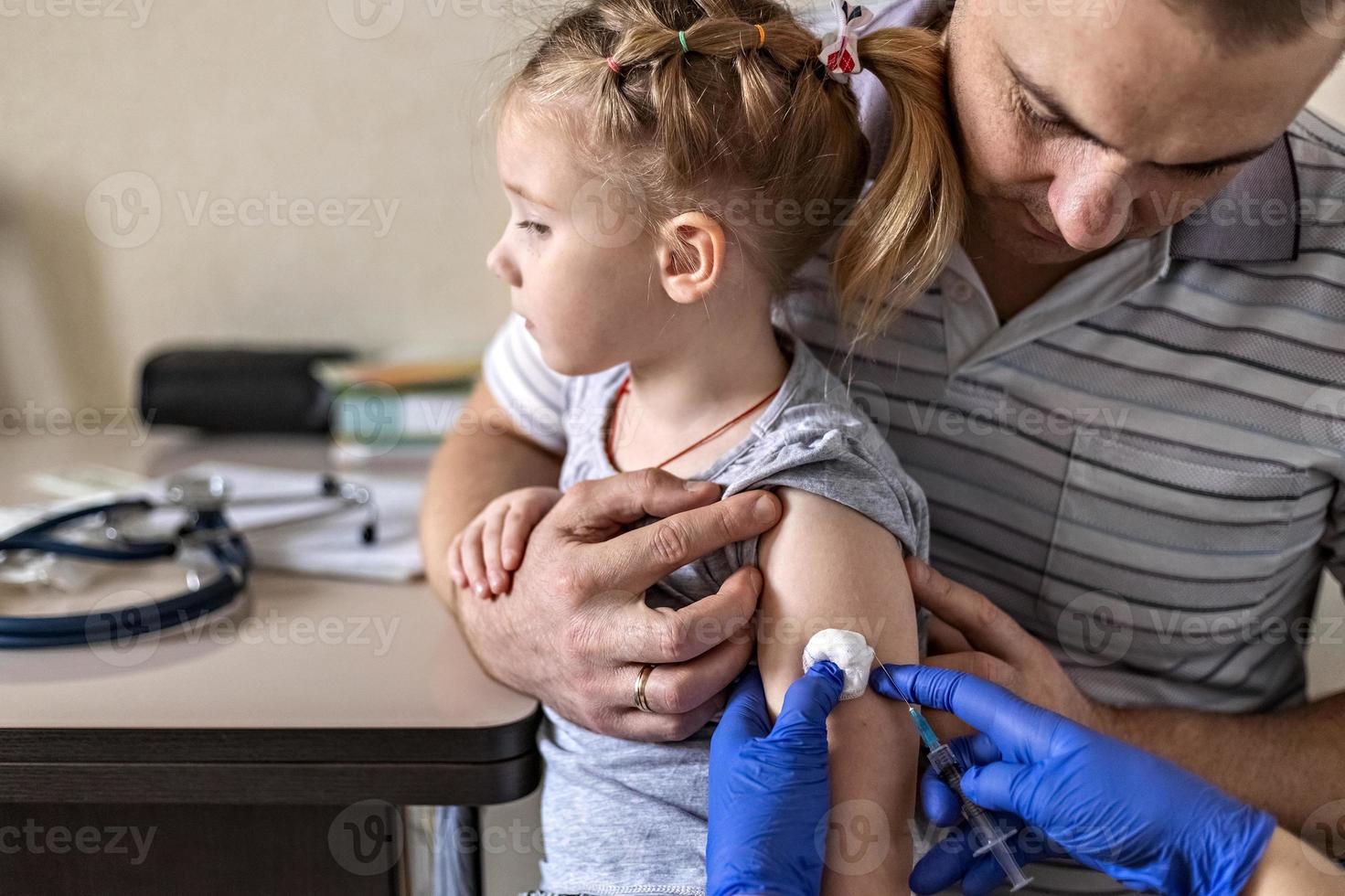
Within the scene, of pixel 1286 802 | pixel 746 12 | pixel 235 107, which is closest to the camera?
pixel 746 12

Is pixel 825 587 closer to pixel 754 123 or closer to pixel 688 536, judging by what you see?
pixel 688 536

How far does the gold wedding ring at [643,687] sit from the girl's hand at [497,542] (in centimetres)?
17

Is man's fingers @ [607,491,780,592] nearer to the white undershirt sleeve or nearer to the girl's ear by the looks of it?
the girl's ear

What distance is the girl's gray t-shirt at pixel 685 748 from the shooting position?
0.83m

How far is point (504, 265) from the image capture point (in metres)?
0.91

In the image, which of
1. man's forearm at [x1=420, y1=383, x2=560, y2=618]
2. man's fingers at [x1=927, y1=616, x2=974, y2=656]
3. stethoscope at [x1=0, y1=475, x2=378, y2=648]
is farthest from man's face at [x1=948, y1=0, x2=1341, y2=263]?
stethoscope at [x1=0, y1=475, x2=378, y2=648]

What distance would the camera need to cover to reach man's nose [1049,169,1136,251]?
2.60 ft

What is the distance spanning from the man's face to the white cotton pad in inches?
13.4

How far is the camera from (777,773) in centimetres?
70

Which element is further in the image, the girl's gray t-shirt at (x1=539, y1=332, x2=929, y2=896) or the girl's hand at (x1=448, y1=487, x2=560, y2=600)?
the girl's hand at (x1=448, y1=487, x2=560, y2=600)

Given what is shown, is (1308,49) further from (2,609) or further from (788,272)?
(2,609)

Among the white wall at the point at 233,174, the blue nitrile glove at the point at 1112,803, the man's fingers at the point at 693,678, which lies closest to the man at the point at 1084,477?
the man's fingers at the point at 693,678

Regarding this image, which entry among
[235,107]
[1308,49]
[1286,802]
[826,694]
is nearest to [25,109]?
[235,107]

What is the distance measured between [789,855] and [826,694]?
104mm
